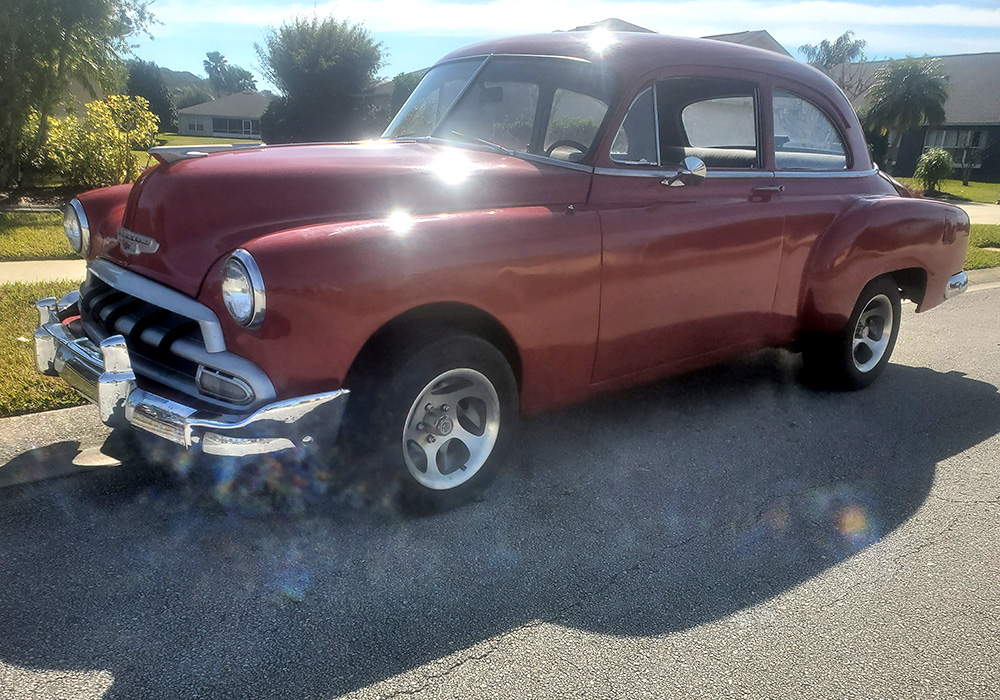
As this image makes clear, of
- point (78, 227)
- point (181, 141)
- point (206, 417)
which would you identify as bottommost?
point (181, 141)

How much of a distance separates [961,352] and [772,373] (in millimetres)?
1843

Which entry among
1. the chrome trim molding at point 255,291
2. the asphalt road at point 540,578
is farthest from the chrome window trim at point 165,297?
the asphalt road at point 540,578

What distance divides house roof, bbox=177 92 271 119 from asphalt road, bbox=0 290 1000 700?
73.9 meters

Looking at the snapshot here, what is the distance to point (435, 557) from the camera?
3.11m

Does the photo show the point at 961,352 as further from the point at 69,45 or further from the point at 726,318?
the point at 69,45

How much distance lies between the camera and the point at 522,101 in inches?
161

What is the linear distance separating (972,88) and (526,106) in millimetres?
50739

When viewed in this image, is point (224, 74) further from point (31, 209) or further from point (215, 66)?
point (31, 209)

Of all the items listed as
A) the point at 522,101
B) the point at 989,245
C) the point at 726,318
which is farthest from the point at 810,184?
the point at 989,245

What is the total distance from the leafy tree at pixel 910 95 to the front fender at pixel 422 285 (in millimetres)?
41041

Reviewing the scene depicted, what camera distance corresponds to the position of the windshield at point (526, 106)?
3949 millimetres

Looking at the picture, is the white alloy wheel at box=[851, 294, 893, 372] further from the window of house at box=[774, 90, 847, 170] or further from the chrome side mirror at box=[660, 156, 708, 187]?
the chrome side mirror at box=[660, 156, 708, 187]

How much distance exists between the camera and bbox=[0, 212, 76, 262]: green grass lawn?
8.22 meters

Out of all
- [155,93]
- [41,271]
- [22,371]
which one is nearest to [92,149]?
[41,271]
